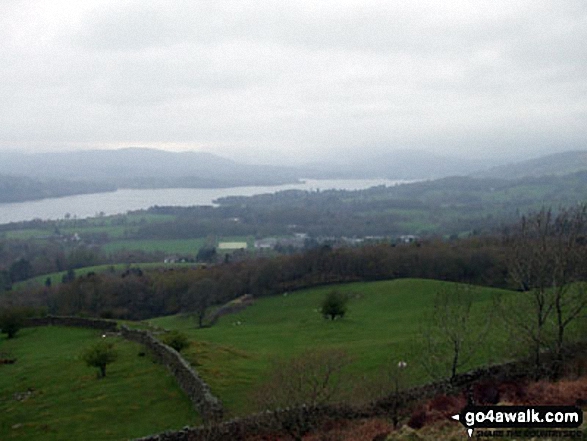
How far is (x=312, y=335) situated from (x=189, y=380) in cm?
1777

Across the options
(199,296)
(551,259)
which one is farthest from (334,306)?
(199,296)

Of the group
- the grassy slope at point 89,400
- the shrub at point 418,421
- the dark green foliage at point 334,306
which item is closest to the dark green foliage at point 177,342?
the grassy slope at point 89,400

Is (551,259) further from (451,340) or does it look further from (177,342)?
(177,342)

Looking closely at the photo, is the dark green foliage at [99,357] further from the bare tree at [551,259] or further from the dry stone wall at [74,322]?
the bare tree at [551,259]

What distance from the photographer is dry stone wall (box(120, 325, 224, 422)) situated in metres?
23.8

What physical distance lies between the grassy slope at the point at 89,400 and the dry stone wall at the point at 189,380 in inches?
19.5

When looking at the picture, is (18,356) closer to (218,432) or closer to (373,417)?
(218,432)

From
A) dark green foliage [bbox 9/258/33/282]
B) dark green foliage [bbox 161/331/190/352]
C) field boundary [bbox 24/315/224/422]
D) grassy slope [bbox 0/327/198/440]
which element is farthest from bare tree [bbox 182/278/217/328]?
dark green foliage [bbox 9/258/33/282]

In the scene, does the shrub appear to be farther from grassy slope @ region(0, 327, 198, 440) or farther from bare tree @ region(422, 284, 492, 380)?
grassy slope @ region(0, 327, 198, 440)

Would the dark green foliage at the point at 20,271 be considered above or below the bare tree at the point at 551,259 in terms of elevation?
below

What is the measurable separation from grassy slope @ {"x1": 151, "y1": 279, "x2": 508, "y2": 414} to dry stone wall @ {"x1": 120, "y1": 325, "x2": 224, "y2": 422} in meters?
1.11

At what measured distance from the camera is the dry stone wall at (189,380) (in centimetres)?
2384

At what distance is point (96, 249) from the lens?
497 ft

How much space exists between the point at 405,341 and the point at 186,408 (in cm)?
1554
